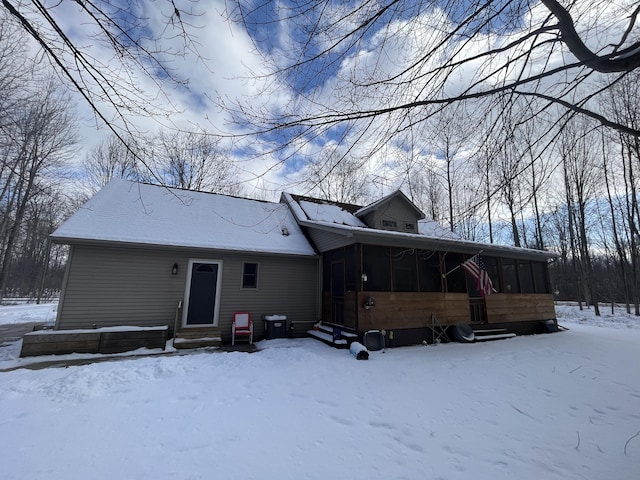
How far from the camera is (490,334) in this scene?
30.4 ft

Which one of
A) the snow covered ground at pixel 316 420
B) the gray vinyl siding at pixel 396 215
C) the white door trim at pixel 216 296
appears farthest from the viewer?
the gray vinyl siding at pixel 396 215

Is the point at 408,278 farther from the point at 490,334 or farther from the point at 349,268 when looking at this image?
the point at 490,334

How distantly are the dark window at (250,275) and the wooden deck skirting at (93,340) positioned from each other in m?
2.53

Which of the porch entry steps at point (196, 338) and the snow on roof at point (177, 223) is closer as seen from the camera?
the porch entry steps at point (196, 338)

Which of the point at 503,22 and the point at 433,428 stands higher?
the point at 503,22

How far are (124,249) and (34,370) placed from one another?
3185 millimetres

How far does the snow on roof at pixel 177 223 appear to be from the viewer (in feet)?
23.0

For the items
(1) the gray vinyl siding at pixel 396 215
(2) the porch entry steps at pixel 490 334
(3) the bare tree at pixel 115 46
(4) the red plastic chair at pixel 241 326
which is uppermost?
(1) the gray vinyl siding at pixel 396 215

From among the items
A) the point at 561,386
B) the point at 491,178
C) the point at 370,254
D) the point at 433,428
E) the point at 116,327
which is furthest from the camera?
the point at 370,254

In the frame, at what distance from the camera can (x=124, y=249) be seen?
7227 mm

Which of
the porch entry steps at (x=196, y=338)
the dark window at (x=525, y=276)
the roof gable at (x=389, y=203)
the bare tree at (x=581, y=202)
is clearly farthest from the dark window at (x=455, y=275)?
the porch entry steps at (x=196, y=338)

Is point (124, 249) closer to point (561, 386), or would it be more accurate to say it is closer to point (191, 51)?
point (191, 51)

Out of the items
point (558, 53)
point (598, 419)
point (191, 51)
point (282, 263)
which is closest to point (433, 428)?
point (598, 419)

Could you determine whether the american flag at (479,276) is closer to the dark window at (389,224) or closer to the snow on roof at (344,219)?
the snow on roof at (344,219)
